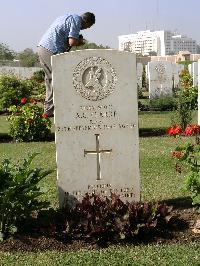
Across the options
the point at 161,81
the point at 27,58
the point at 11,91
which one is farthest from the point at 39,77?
the point at 27,58

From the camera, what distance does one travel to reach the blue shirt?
8.12m

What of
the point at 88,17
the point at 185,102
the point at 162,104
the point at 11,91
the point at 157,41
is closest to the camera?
the point at 88,17

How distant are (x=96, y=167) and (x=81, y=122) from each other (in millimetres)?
476

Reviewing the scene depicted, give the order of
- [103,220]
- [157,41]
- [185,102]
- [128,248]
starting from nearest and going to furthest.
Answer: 1. [128,248]
2. [103,220]
3. [185,102]
4. [157,41]

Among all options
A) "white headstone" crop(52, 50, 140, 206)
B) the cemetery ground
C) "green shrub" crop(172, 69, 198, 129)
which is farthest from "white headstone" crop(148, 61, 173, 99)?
"white headstone" crop(52, 50, 140, 206)

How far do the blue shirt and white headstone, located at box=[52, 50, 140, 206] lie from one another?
120 inches

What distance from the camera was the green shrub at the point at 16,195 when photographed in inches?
179

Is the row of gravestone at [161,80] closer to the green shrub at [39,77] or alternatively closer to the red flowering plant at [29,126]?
the red flowering plant at [29,126]

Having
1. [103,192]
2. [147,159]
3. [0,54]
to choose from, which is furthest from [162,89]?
[0,54]

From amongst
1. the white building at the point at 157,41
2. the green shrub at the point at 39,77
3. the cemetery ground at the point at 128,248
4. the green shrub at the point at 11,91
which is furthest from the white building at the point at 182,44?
the cemetery ground at the point at 128,248

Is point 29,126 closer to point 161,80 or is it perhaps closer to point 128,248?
point 128,248

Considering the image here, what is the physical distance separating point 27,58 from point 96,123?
241ft

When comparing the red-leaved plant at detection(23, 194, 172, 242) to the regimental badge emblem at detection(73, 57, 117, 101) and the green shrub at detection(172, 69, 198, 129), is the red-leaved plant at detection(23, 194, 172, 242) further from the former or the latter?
the green shrub at detection(172, 69, 198, 129)

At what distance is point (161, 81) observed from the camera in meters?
19.1
